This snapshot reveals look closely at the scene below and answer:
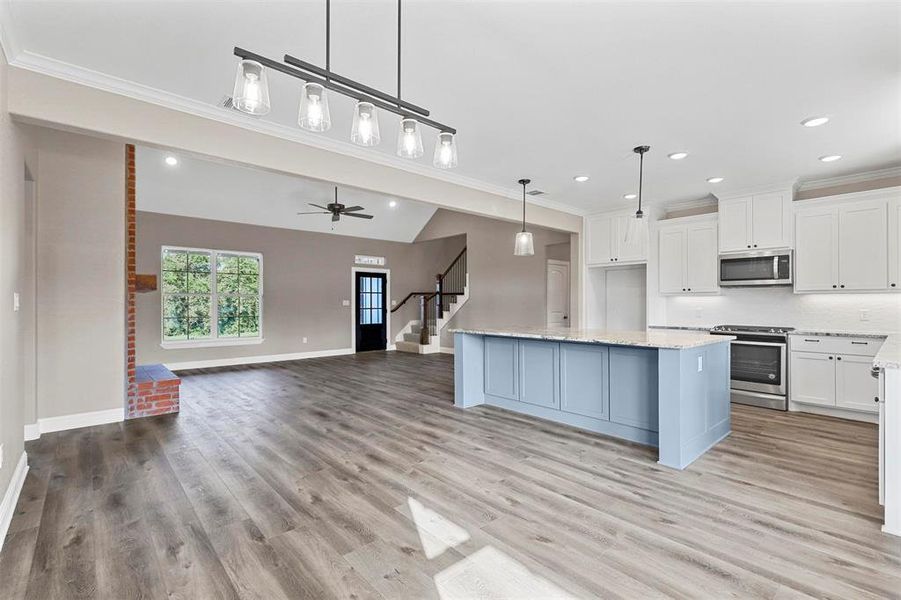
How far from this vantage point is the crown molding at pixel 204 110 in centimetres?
277

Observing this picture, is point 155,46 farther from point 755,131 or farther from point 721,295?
point 721,295

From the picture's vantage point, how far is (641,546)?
7.07ft

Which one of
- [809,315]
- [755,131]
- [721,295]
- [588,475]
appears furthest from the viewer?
[721,295]

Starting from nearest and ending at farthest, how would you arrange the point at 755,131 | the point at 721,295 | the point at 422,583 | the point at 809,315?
the point at 422,583 → the point at 755,131 → the point at 809,315 → the point at 721,295

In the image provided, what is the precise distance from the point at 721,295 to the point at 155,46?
258 inches

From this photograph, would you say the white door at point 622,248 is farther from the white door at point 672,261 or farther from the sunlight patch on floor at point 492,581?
the sunlight patch on floor at point 492,581

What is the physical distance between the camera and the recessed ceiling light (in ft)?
11.3

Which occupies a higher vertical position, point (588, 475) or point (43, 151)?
point (43, 151)

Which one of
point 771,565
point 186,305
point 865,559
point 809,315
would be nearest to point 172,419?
point 186,305

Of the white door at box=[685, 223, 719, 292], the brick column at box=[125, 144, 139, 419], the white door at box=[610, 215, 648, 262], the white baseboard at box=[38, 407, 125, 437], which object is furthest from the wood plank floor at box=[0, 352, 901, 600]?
the white door at box=[610, 215, 648, 262]

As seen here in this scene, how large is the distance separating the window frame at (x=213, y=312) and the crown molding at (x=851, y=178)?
8862mm

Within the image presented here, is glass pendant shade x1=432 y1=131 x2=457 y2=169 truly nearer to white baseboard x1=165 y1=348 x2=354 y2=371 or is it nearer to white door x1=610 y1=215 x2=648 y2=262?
white door x1=610 y1=215 x2=648 y2=262

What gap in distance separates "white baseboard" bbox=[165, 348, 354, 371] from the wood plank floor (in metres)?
3.88

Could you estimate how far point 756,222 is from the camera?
532 cm
